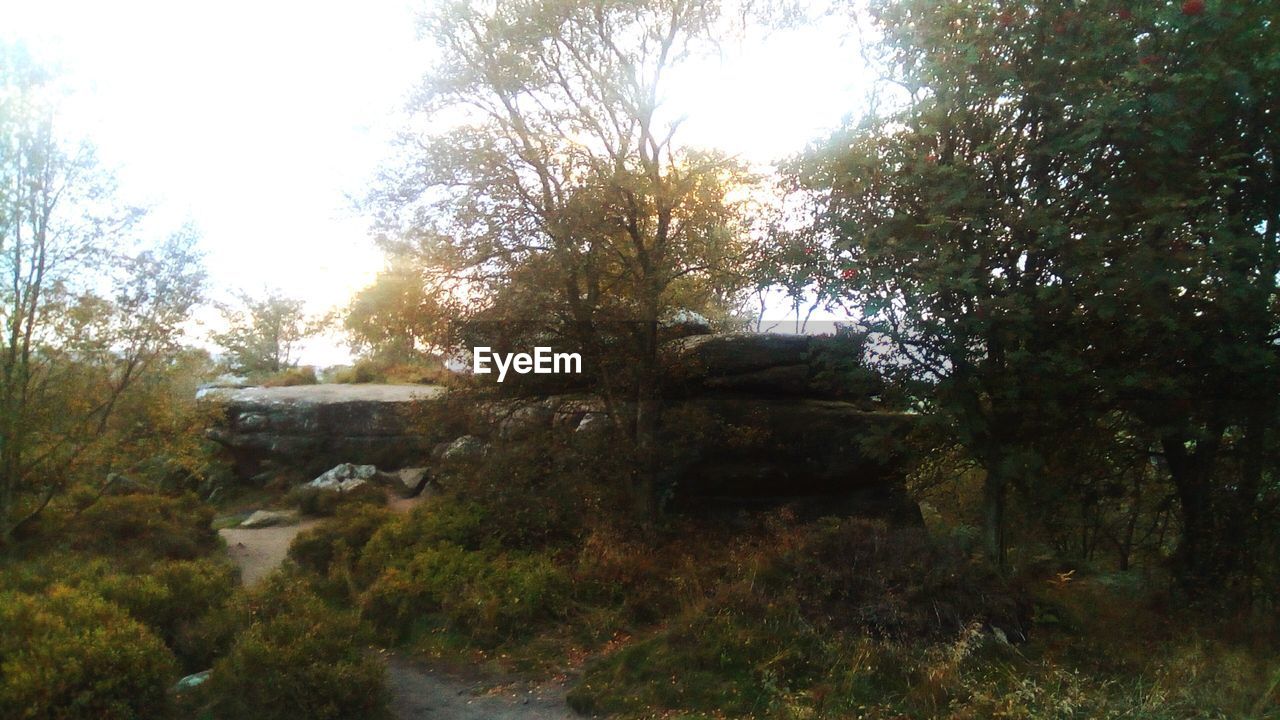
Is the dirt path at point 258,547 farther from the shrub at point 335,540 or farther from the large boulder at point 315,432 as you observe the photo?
the large boulder at point 315,432

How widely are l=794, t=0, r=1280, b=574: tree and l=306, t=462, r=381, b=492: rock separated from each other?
971 centimetres

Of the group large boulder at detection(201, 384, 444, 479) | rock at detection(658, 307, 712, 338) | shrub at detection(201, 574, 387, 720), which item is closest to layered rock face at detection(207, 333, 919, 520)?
rock at detection(658, 307, 712, 338)

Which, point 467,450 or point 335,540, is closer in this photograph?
point 335,540

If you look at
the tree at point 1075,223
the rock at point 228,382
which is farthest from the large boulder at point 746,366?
the rock at point 228,382

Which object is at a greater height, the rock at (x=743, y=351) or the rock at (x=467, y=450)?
the rock at (x=743, y=351)

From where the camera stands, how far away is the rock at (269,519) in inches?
543

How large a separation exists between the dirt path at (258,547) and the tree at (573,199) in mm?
3717

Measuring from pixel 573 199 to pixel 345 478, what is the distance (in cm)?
775

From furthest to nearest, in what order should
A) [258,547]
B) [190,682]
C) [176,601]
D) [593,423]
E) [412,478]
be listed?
[412,478], [258,547], [593,423], [176,601], [190,682]

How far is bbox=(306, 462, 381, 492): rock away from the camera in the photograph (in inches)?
567

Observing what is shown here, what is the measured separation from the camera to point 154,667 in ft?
17.2

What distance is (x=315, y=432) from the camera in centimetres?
1709

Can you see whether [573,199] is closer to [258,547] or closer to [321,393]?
[258,547]

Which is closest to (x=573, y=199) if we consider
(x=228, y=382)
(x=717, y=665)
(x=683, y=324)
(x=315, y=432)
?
(x=683, y=324)
